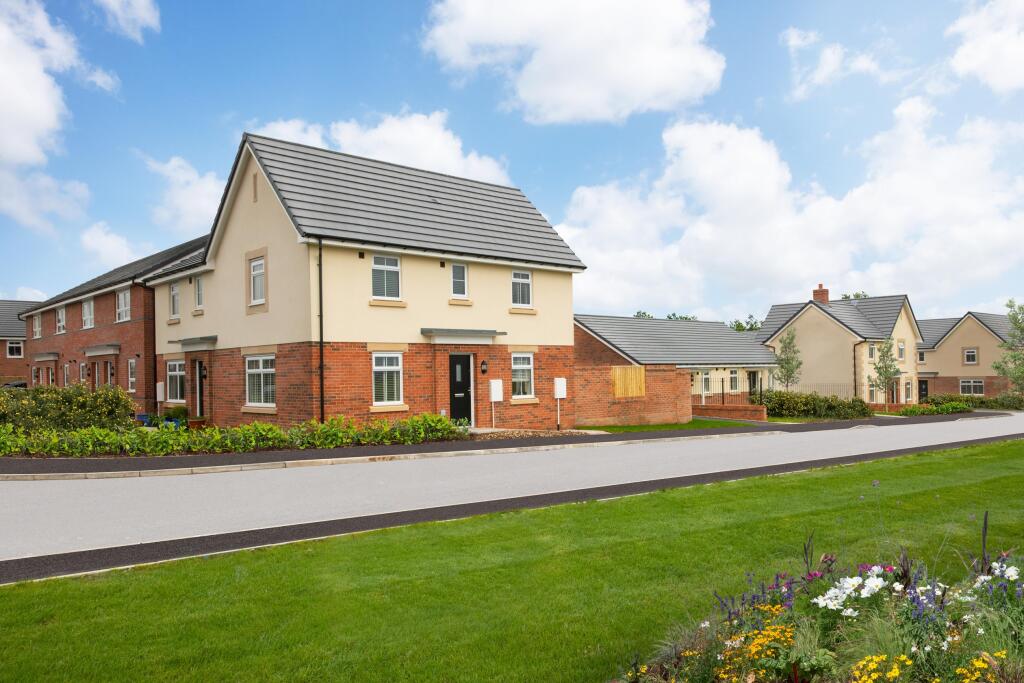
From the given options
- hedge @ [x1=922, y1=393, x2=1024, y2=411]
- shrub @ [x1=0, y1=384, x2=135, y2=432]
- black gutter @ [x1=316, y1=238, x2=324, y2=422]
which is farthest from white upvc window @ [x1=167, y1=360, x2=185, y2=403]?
hedge @ [x1=922, y1=393, x2=1024, y2=411]

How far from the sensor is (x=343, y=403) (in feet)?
69.2

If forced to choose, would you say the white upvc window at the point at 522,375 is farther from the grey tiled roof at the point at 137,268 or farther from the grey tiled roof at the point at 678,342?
the grey tiled roof at the point at 137,268

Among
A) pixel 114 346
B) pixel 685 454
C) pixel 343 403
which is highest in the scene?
pixel 114 346

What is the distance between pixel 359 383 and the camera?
2150cm

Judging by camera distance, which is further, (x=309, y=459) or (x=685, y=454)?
(x=685, y=454)

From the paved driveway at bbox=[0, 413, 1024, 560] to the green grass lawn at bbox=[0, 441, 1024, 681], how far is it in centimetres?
197

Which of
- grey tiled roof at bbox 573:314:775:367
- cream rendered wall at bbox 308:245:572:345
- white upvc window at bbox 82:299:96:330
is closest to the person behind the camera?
cream rendered wall at bbox 308:245:572:345

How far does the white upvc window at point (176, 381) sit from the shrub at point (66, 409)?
24.8 feet

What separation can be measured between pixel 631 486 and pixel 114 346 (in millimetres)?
29226

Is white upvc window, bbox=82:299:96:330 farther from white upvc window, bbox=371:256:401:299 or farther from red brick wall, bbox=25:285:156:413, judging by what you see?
white upvc window, bbox=371:256:401:299

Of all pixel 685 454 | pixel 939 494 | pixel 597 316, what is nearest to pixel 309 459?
pixel 685 454

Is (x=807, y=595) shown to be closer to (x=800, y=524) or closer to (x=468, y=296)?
(x=800, y=524)

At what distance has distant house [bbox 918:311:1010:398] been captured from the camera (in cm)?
6162

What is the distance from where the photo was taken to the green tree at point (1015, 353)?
46.9 meters
